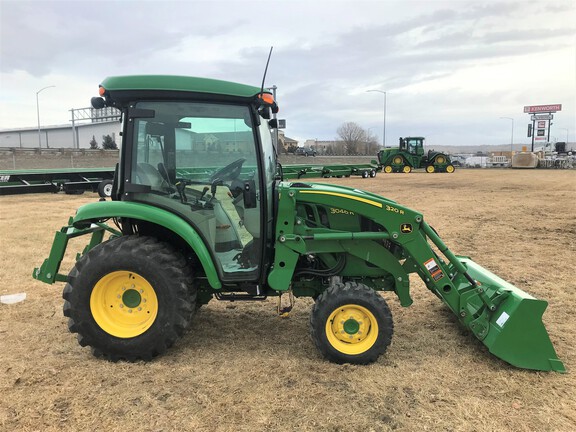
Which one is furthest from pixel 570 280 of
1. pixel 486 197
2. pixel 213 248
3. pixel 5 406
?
pixel 486 197

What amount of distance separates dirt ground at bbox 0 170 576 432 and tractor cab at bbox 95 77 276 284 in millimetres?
791

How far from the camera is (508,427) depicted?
2.69 meters

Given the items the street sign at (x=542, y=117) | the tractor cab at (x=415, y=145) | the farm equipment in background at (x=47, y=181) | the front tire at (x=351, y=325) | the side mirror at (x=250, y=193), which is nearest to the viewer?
the front tire at (x=351, y=325)

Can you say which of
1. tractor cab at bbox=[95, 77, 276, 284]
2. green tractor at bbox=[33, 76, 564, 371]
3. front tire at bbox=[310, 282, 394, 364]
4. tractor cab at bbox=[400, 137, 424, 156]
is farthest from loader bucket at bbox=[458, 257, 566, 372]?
tractor cab at bbox=[400, 137, 424, 156]

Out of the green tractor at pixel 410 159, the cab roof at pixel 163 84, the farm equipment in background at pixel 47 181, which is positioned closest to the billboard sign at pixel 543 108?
the green tractor at pixel 410 159

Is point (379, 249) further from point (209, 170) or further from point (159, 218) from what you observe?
point (159, 218)

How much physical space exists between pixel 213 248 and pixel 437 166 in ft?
116

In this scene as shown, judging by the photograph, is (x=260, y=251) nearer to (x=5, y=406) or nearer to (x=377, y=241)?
(x=377, y=241)

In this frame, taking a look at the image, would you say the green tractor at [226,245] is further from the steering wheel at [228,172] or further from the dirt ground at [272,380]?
the dirt ground at [272,380]

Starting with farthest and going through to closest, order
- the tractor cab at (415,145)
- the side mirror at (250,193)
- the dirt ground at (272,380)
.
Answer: the tractor cab at (415,145)
the side mirror at (250,193)
the dirt ground at (272,380)

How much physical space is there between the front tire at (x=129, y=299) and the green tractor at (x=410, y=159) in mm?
33525

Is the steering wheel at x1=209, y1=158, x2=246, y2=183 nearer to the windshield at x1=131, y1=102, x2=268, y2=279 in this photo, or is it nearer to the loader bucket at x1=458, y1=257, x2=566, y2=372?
the windshield at x1=131, y1=102, x2=268, y2=279

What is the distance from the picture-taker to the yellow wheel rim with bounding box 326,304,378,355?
137 inches

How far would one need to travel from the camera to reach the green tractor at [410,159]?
1396 inches
